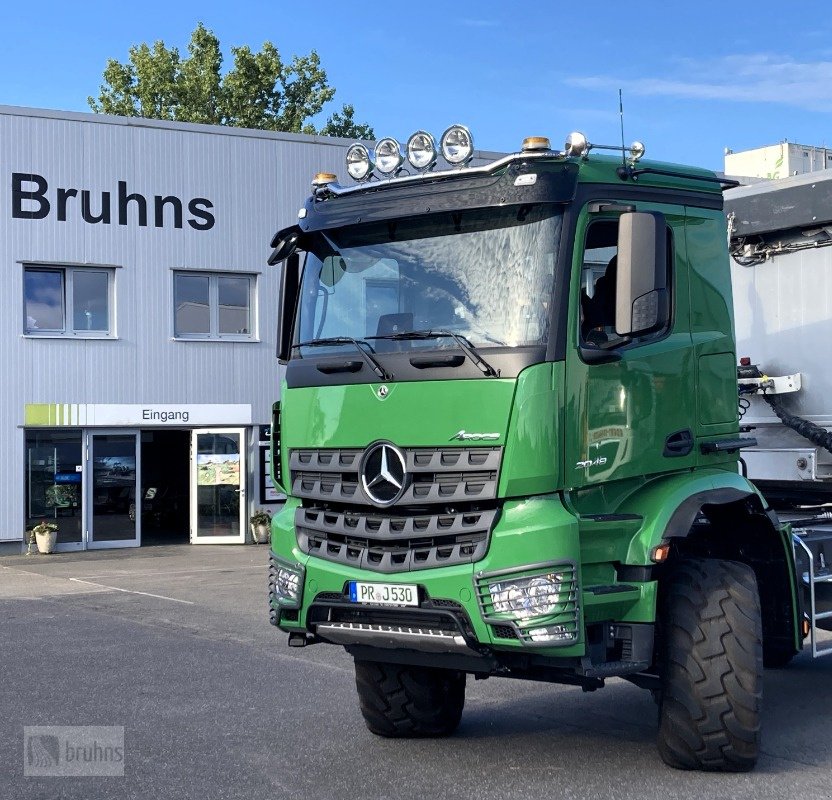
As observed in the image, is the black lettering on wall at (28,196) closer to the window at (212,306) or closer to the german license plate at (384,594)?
the window at (212,306)

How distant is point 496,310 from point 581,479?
0.91 metres

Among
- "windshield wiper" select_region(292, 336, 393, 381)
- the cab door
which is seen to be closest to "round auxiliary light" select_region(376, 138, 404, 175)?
"windshield wiper" select_region(292, 336, 393, 381)

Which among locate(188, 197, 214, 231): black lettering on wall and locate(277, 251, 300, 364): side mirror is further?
locate(188, 197, 214, 231): black lettering on wall

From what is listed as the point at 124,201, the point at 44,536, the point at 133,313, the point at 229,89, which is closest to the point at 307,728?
the point at 44,536

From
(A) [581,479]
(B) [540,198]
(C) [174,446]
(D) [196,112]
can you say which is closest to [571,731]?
(A) [581,479]

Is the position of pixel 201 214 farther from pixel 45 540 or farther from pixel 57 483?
pixel 45 540

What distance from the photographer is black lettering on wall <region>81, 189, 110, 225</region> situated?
75.7 ft

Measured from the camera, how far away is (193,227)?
24062 millimetres

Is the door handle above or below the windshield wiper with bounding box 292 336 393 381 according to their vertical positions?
below

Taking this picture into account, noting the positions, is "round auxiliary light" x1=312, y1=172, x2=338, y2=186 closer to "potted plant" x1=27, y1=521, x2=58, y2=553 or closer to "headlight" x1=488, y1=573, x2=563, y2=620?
"headlight" x1=488, y1=573, x2=563, y2=620

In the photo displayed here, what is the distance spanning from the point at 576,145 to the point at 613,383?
46.2 inches

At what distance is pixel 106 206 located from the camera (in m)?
23.3

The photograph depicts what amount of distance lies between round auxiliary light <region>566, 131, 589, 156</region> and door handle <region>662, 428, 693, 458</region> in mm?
1497

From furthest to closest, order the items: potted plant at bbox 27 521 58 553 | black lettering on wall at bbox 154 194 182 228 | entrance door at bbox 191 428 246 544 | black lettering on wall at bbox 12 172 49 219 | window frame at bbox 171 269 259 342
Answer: entrance door at bbox 191 428 246 544 → window frame at bbox 171 269 259 342 → black lettering on wall at bbox 154 194 182 228 → black lettering on wall at bbox 12 172 49 219 → potted plant at bbox 27 521 58 553
